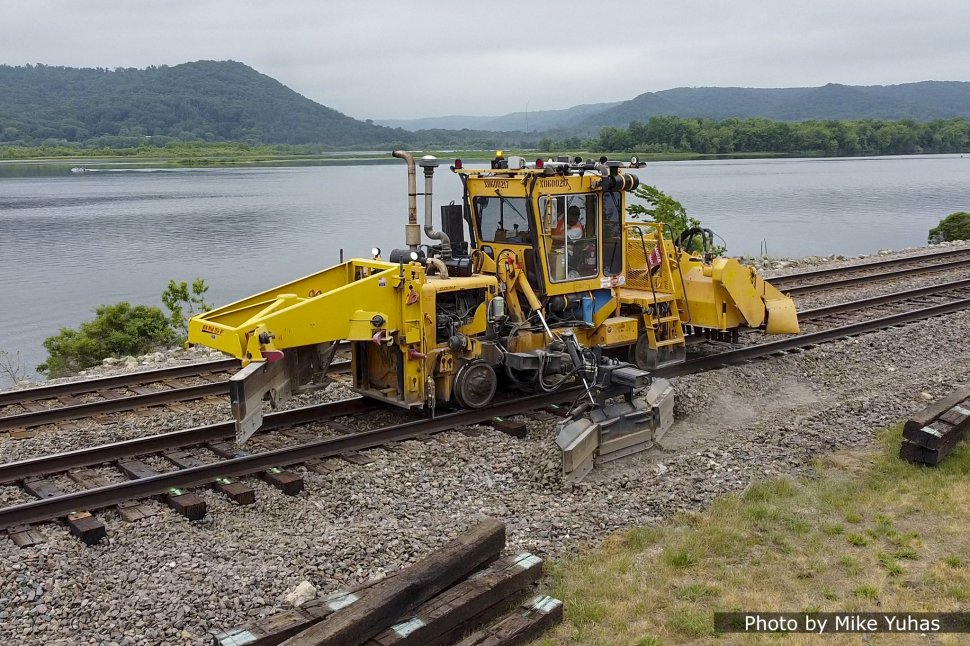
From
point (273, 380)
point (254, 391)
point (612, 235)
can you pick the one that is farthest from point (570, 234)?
point (254, 391)

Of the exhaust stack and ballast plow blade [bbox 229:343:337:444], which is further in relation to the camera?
the exhaust stack

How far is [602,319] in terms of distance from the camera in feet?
35.6

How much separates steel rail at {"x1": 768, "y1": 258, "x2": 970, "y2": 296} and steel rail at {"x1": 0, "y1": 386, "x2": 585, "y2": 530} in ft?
32.7

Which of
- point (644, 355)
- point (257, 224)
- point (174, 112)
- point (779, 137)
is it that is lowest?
point (257, 224)

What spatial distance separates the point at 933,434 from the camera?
26.9 ft

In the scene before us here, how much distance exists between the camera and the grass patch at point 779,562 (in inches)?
224

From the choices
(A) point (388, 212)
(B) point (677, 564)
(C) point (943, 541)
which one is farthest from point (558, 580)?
(A) point (388, 212)

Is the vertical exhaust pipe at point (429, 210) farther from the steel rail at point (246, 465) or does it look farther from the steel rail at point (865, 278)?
the steel rail at point (865, 278)

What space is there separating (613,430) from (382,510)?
2410 millimetres

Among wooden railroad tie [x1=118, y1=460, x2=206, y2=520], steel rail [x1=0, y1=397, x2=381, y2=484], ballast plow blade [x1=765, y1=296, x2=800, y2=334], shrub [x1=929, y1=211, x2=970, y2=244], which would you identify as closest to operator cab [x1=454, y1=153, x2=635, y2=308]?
steel rail [x1=0, y1=397, x2=381, y2=484]

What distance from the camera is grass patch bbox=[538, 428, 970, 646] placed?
5.70 metres

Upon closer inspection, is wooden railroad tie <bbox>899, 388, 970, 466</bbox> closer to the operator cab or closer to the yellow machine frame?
the yellow machine frame

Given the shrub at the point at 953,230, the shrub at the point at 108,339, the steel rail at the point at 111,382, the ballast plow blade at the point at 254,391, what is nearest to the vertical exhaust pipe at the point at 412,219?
the steel rail at the point at 111,382

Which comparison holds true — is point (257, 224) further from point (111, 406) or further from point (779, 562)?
point (779, 562)
